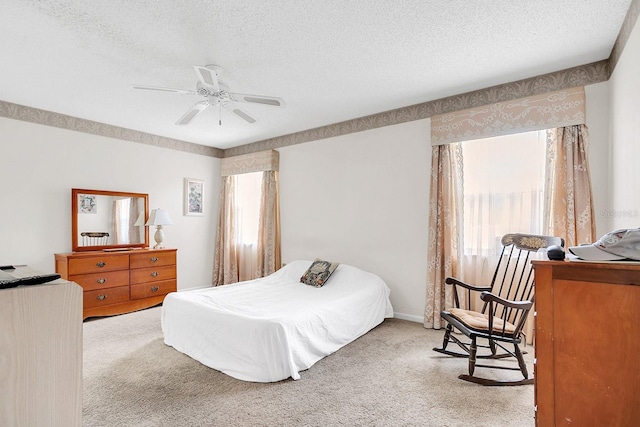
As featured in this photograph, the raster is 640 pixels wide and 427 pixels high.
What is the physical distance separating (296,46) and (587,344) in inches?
101

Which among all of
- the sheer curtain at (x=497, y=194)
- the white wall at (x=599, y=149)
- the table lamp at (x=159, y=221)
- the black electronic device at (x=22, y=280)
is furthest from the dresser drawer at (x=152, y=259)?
the white wall at (x=599, y=149)

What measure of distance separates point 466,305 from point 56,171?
5245mm

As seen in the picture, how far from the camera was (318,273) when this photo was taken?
403cm

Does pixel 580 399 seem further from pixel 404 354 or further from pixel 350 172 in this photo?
pixel 350 172

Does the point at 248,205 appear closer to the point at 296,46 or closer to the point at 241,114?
the point at 241,114

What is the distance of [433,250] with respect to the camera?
3668mm

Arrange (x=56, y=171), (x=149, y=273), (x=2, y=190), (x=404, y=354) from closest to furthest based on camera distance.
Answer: (x=404, y=354) < (x=2, y=190) < (x=56, y=171) < (x=149, y=273)

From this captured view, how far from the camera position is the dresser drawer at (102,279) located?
4.09 meters

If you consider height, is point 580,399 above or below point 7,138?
below

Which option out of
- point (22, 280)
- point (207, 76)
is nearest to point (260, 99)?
point (207, 76)

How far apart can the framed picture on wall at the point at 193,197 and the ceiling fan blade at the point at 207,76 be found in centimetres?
320

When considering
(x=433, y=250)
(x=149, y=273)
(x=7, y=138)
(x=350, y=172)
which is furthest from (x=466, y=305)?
(x=7, y=138)

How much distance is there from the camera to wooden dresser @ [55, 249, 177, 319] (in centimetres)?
409

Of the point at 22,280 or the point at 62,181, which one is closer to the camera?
the point at 22,280
